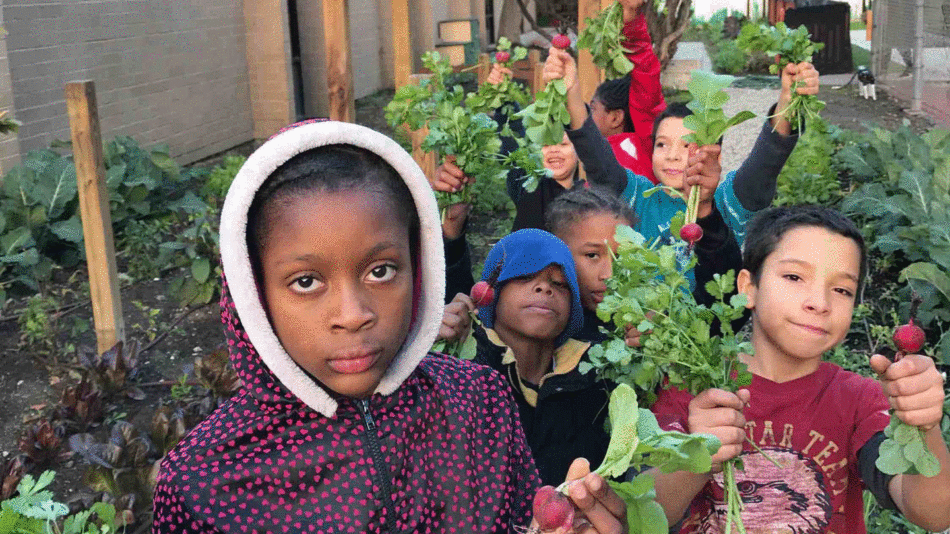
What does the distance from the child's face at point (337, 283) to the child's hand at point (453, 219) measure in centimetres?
157

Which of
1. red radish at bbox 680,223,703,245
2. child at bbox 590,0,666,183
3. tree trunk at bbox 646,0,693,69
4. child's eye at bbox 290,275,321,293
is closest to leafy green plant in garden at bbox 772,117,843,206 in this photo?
child at bbox 590,0,666,183

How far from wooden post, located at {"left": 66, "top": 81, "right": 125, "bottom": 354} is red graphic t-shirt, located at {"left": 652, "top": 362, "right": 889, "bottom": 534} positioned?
3.31 meters

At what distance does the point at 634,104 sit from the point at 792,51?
173 cm

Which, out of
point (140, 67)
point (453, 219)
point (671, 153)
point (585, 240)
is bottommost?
point (585, 240)

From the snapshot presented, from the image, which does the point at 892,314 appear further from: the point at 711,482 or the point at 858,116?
the point at 858,116

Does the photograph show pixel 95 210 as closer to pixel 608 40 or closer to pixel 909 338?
pixel 608 40

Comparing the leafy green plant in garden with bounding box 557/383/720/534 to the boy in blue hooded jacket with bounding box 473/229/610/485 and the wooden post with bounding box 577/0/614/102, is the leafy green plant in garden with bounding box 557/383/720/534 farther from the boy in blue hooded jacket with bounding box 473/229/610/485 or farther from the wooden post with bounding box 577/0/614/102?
the wooden post with bounding box 577/0/614/102

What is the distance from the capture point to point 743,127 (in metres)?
12.0

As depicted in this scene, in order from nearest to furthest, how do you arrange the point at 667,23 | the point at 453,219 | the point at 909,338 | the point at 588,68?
the point at 909,338 → the point at 453,219 → the point at 588,68 → the point at 667,23

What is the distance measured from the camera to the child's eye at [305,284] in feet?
5.41

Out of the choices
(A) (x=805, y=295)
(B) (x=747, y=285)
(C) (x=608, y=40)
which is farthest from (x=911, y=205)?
(A) (x=805, y=295)

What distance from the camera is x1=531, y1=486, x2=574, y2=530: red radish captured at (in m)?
1.50

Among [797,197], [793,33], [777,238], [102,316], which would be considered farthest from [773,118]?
[797,197]

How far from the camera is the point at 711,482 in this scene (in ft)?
7.60
